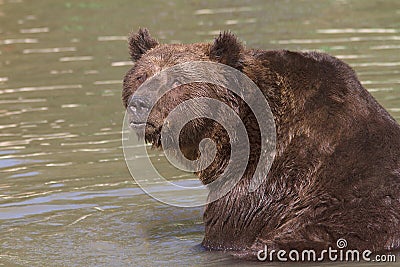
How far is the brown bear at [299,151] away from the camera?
7402mm

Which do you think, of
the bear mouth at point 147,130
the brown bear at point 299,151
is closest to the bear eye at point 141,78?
the brown bear at point 299,151

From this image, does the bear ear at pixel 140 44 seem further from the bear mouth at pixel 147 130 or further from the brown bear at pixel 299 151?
the bear mouth at pixel 147 130

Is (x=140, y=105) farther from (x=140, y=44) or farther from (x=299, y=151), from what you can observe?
(x=299, y=151)

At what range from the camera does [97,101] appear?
46.1ft

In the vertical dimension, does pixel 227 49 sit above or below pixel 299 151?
above

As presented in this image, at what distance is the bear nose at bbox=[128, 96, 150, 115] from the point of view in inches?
304

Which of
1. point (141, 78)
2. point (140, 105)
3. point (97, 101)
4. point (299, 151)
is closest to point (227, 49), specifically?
point (141, 78)

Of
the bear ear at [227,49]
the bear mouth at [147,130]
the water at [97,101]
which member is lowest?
the water at [97,101]

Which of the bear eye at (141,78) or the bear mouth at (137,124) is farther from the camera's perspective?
the bear eye at (141,78)

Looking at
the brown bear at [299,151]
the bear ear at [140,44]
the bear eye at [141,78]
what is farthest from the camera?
the bear ear at [140,44]

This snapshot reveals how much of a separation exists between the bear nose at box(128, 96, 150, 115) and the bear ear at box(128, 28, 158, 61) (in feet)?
2.44

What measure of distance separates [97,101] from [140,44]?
18.9 feet

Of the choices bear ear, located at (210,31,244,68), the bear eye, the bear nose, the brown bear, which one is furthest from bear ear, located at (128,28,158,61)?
the bear nose

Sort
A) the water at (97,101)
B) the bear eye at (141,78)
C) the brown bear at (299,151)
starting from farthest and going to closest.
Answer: the water at (97,101) < the bear eye at (141,78) < the brown bear at (299,151)
